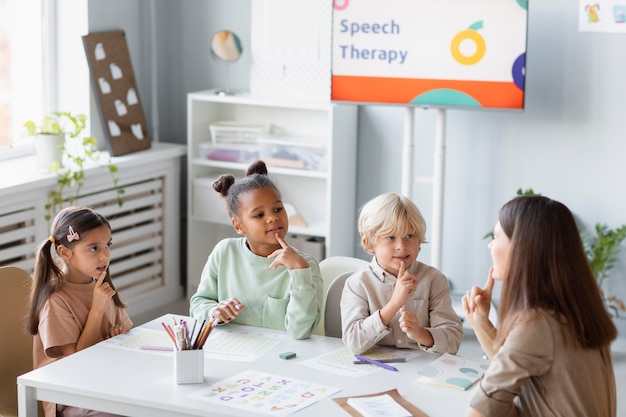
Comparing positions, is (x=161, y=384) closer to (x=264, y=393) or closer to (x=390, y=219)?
(x=264, y=393)

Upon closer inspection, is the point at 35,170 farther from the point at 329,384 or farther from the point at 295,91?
the point at 329,384

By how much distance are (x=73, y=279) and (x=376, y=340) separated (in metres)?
0.84

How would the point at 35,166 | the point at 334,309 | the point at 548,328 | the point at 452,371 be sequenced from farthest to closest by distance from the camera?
the point at 35,166
the point at 334,309
the point at 452,371
the point at 548,328

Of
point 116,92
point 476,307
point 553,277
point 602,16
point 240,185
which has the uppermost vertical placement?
point 602,16

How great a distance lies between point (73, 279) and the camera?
2.54 m

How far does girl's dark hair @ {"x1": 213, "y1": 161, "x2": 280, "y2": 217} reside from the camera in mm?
2619

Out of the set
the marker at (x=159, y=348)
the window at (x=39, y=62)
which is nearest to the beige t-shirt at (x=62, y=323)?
the marker at (x=159, y=348)

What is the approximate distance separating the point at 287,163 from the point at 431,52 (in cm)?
87

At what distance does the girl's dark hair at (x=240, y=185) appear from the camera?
8.59 feet

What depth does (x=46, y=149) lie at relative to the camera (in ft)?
13.0

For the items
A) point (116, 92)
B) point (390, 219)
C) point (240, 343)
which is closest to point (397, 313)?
point (390, 219)

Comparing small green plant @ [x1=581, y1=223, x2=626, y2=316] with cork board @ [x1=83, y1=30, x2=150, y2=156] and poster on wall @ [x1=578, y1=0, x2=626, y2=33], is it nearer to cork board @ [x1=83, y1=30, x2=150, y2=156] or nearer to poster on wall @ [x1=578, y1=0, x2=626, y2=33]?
poster on wall @ [x1=578, y1=0, x2=626, y2=33]

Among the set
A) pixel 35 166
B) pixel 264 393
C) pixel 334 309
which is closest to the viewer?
pixel 264 393

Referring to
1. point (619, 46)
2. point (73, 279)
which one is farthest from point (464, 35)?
point (73, 279)
